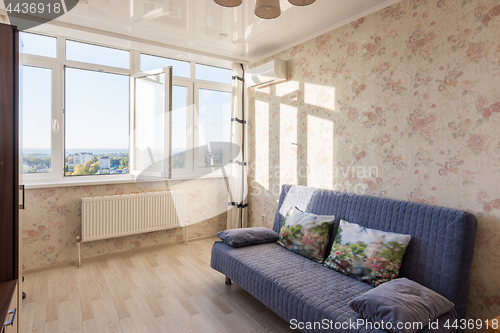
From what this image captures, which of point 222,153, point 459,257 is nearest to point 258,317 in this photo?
point 459,257

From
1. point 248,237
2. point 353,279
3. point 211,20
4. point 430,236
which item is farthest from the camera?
point 211,20

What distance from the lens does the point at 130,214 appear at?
3.44 metres

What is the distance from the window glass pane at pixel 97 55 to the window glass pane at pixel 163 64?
0.20 meters

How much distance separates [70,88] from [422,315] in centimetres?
374

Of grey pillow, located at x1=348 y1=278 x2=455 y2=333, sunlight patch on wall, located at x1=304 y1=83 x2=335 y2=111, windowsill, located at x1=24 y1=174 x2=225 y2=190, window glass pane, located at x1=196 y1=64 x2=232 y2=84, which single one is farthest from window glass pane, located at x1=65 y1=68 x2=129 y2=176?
grey pillow, located at x1=348 y1=278 x2=455 y2=333

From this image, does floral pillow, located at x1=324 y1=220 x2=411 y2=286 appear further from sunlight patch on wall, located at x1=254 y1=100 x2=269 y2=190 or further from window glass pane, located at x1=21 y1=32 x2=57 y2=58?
window glass pane, located at x1=21 y1=32 x2=57 y2=58

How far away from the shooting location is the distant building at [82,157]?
336cm

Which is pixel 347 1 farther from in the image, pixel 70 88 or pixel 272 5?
pixel 70 88

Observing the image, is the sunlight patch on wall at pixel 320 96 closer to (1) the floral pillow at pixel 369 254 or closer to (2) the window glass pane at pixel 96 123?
(1) the floral pillow at pixel 369 254

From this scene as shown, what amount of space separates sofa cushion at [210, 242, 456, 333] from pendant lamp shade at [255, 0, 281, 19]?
1.87 meters

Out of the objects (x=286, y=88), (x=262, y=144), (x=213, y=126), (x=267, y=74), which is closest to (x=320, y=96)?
(x=286, y=88)

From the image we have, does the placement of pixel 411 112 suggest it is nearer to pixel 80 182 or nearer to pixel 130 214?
pixel 130 214

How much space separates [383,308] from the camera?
1.52 metres

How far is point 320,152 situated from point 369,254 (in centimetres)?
127
